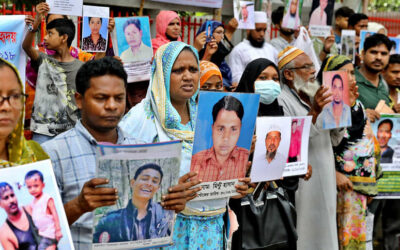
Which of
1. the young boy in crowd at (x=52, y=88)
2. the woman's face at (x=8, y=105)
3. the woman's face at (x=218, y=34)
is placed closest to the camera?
the woman's face at (x=8, y=105)

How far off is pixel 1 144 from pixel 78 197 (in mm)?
348

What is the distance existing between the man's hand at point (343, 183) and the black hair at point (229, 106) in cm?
240

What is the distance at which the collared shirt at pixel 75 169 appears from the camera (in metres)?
2.43

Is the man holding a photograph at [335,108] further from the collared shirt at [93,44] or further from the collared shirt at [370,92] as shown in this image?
the collared shirt at [93,44]

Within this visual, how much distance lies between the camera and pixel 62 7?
17.0 feet

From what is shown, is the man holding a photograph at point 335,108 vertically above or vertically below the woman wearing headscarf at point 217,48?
below

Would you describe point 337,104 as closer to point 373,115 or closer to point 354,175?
point 354,175

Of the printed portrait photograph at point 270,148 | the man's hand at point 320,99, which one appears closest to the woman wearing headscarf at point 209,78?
the printed portrait photograph at point 270,148

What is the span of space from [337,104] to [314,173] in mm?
685

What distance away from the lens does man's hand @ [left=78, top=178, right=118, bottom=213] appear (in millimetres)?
2213

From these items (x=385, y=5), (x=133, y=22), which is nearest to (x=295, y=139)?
(x=133, y=22)

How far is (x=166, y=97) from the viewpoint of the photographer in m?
3.24

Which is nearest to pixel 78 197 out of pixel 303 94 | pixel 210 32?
pixel 303 94

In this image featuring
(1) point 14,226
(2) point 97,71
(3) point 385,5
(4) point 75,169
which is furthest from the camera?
(3) point 385,5
